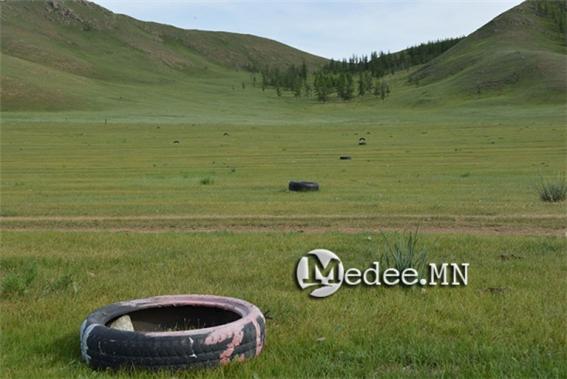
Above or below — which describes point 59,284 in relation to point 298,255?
above

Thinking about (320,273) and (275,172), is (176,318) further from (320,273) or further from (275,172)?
(275,172)

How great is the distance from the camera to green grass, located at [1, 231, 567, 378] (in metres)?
6.56

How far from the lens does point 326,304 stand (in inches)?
335

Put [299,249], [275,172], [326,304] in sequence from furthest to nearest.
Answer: [275,172] → [299,249] → [326,304]

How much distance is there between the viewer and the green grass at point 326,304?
6559mm

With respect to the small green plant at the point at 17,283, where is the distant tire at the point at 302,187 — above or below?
below

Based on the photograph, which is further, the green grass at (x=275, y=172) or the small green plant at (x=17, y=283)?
the green grass at (x=275, y=172)

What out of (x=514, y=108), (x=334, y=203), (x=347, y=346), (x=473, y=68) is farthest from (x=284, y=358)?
(x=473, y=68)

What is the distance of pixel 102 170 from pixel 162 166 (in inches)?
141

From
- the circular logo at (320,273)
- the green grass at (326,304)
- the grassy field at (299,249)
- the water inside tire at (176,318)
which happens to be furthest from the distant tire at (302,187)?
the water inside tire at (176,318)

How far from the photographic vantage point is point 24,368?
656cm

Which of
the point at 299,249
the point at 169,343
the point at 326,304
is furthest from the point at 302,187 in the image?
the point at 169,343

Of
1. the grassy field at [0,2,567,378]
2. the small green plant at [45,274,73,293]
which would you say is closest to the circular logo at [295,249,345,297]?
the grassy field at [0,2,567,378]

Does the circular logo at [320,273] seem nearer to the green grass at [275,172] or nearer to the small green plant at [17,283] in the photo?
the small green plant at [17,283]
